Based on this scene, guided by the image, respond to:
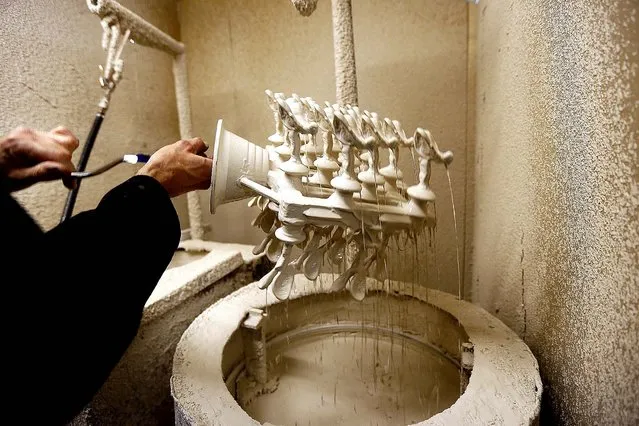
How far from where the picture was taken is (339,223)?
1209mm

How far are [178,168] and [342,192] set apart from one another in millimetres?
555

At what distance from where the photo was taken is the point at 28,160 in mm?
1051

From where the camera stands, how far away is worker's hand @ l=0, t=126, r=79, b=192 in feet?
3.36

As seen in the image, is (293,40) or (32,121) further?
(293,40)

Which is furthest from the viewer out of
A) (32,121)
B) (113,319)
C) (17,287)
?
(32,121)

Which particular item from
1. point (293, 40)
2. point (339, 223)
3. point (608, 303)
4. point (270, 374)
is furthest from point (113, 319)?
point (293, 40)

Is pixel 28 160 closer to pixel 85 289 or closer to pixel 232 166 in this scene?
pixel 85 289

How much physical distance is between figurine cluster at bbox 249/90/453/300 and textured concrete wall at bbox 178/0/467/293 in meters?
1.58

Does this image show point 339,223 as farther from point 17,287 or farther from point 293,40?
point 293,40

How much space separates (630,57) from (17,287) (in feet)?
5.18

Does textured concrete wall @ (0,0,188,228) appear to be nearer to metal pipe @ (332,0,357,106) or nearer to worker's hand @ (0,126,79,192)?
worker's hand @ (0,126,79,192)

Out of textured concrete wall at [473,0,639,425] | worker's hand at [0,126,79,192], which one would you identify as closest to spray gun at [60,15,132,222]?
worker's hand at [0,126,79,192]

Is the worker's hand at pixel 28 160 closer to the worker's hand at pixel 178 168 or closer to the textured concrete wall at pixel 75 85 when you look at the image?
the worker's hand at pixel 178 168

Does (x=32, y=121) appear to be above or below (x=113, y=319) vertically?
above
